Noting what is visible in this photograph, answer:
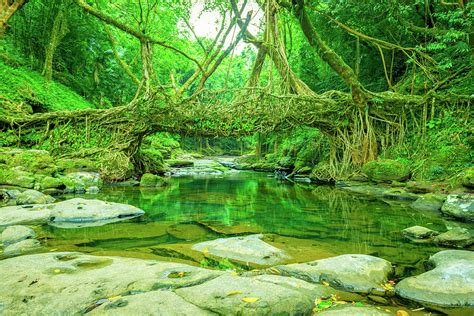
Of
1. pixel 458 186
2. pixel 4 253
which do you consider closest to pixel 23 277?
pixel 4 253

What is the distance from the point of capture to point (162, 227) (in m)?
4.79

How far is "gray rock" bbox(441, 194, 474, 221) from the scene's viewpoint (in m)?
5.38

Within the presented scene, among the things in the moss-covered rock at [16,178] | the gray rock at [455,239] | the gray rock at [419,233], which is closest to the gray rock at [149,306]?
the gray rock at [455,239]

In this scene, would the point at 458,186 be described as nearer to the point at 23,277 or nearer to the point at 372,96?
the point at 372,96

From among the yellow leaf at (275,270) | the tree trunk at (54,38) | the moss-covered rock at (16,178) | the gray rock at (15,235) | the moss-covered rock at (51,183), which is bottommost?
the yellow leaf at (275,270)

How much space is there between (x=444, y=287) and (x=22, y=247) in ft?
12.8

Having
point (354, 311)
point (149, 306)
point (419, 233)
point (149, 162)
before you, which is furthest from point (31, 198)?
point (149, 162)

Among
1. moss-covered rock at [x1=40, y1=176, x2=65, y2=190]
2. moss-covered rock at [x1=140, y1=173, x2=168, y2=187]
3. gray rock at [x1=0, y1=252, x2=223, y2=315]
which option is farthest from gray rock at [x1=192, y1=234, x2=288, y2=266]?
moss-covered rock at [x1=140, y1=173, x2=168, y2=187]

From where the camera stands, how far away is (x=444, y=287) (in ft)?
8.03

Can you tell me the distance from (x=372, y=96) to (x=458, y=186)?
13.6ft

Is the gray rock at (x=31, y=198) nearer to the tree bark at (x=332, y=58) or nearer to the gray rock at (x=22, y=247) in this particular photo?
the gray rock at (x=22, y=247)

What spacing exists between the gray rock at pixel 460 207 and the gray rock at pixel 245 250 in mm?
3752

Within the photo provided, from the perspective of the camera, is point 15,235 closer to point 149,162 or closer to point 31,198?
point 31,198

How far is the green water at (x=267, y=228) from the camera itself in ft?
12.0
